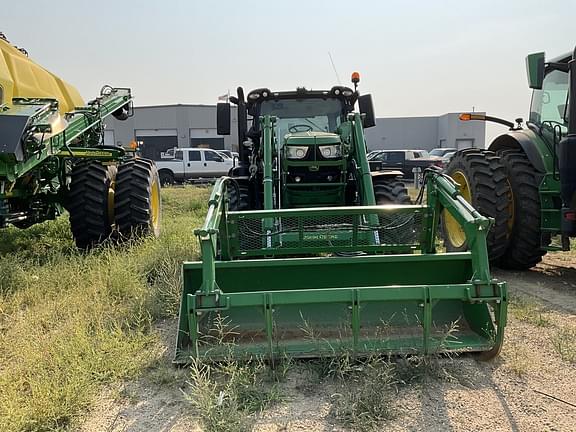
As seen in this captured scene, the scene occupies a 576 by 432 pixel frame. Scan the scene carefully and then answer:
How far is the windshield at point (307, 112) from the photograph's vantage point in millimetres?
6957

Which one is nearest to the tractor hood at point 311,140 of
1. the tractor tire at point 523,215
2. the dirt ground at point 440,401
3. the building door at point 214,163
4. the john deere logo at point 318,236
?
the john deere logo at point 318,236

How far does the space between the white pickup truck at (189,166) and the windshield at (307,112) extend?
15.3 m

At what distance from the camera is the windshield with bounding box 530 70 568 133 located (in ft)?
19.4

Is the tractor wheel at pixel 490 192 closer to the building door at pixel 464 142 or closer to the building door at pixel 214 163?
the building door at pixel 214 163

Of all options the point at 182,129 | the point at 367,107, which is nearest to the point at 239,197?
the point at 367,107

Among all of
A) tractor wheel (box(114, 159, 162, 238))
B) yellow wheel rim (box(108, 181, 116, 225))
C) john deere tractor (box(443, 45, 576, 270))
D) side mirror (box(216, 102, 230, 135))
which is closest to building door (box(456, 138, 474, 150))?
john deere tractor (box(443, 45, 576, 270))

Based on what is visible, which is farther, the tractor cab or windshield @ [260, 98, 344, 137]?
windshield @ [260, 98, 344, 137]

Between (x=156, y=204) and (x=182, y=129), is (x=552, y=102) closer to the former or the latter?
(x=156, y=204)

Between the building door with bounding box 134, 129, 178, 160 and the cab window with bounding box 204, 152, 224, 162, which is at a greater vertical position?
the building door with bounding box 134, 129, 178, 160

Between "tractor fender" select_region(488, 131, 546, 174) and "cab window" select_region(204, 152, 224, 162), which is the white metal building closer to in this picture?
"cab window" select_region(204, 152, 224, 162)

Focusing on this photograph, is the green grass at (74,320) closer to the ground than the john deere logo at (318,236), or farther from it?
closer to the ground

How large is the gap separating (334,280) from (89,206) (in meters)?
3.57

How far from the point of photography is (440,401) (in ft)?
10.0

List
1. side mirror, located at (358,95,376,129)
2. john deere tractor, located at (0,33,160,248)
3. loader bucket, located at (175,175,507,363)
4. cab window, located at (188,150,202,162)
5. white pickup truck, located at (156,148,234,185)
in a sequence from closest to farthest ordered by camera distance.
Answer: loader bucket, located at (175,175,507,363) → john deere tractor, located at (0,33,160,248) → side mirror, located at (358,95,376,129) → white pickup truck, located at (156,148,234,185) → cab window, located at (188,150,202,162)
